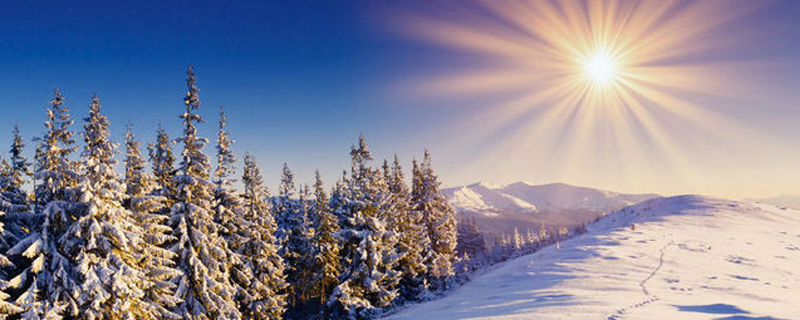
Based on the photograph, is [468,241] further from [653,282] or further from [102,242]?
[102,242]

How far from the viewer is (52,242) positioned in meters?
17.3

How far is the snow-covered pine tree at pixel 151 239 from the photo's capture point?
64.3ft

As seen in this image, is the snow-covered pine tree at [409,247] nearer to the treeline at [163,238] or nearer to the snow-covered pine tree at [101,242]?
the treeline at [163,238]

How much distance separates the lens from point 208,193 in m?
22.7

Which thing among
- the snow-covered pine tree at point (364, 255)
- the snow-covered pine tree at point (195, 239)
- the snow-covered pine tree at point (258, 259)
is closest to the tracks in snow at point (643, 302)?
the snow-covered pine tree at point (364, 255)

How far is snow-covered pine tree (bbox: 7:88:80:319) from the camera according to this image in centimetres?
1602

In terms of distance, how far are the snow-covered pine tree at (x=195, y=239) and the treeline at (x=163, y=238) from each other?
0.06 m

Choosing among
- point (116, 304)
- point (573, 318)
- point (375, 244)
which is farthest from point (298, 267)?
point (573, 318)

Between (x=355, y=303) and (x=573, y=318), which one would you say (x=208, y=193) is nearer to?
(x=355, y=303)

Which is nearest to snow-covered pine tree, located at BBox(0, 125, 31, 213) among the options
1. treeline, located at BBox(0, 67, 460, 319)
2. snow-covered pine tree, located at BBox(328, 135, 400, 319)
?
treeline, located at BBox(0, 67, 460, 319)

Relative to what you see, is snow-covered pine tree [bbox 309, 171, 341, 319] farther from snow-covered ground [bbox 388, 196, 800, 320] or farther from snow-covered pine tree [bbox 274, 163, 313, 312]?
snow-covered ground [bbox 388, 196, 800, 320]

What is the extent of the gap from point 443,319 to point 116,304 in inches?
570

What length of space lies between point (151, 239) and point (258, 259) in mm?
8579

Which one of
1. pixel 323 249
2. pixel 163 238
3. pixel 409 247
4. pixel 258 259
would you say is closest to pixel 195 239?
pixel 163 238
